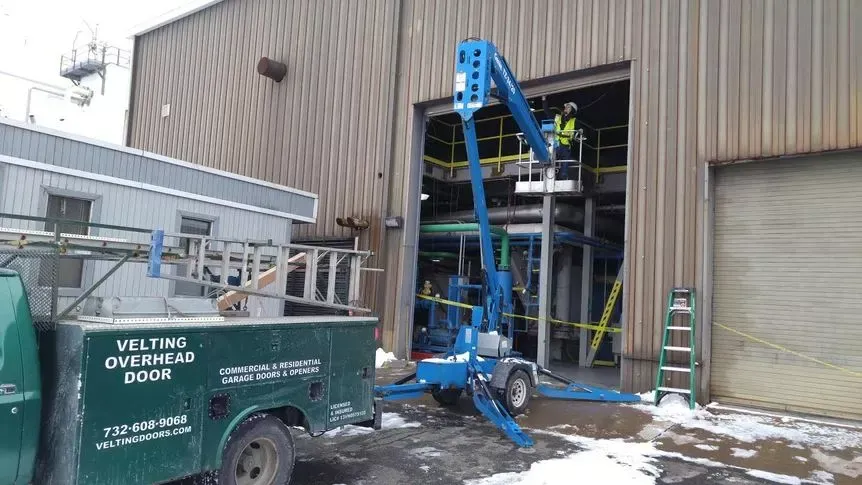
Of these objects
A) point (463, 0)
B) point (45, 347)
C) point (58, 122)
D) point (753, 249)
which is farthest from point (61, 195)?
point (58, 122)

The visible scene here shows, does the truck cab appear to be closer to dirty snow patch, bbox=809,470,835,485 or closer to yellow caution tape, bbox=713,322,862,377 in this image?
dirty snow patch, bbox=809,470,835,485

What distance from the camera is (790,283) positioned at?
10883 millimetres

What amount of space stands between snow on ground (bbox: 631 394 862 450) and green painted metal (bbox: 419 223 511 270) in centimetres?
574

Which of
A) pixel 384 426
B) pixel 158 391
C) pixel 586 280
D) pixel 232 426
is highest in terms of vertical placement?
pixel 586 280

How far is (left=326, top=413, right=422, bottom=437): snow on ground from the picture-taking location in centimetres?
817

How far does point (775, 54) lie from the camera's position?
1095 cm

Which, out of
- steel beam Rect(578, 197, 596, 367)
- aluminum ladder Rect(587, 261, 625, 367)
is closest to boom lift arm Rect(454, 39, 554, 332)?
steel beam Rect(578, 197, 596, 367)

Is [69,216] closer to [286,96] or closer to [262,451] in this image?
[262,451]

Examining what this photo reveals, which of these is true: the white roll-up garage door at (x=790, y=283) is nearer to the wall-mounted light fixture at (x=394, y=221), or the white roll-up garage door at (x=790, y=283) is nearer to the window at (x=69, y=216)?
the wall-mounted light fixture at (x=394, y=221)

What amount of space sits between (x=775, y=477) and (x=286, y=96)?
53.0ft

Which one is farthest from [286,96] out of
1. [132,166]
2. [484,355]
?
[484,355]

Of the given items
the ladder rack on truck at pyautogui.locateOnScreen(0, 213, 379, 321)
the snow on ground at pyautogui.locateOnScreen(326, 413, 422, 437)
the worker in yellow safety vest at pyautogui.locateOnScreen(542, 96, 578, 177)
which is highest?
the worker in yellow safety vest at pyautogui.locateOnScreen(542, 96, 578, 177)

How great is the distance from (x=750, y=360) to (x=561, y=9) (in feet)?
26.6

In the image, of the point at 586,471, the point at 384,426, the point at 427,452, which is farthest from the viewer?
the point at 384,426
